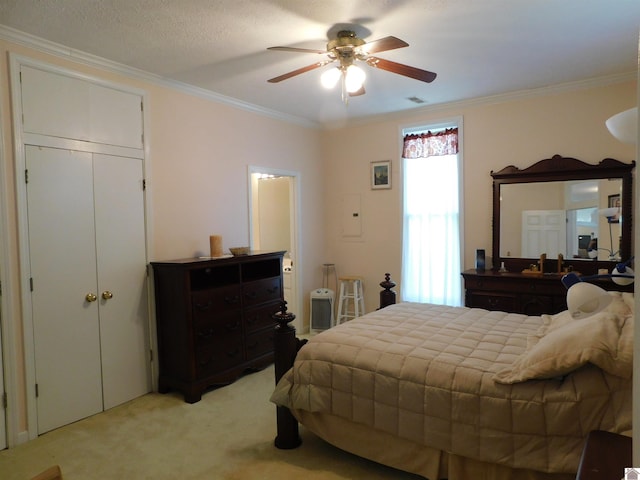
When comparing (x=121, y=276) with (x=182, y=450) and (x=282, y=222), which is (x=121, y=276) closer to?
(x=182, y=450)

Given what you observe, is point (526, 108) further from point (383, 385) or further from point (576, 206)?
point (383, 385)

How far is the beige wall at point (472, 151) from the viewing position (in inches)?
154

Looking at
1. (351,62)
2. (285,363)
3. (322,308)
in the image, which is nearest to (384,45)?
(351,62)

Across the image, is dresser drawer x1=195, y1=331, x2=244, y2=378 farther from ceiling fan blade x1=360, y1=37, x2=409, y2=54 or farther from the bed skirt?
ceiling fan blade x1=360, y1=37, x2=409, y2=54

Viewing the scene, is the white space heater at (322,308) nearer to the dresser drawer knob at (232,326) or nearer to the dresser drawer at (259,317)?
the dresser drawer at (259,317)

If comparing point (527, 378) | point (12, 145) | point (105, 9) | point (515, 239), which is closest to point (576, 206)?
point (515, 239)

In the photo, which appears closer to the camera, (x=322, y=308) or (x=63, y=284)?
(x=63, y=284)

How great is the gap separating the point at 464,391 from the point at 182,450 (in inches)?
70.2

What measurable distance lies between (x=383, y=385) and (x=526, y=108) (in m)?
3.41

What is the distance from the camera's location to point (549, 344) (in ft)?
6.34

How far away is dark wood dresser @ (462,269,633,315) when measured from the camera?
3.74m

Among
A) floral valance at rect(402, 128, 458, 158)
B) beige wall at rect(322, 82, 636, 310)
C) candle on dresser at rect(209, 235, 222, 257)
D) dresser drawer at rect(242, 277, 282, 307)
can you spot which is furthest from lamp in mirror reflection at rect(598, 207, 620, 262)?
candle on dresser at rect(209, 235, 222, 257)

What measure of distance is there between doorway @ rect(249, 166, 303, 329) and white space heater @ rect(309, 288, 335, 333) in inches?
7.0

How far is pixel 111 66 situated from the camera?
10.5ft
